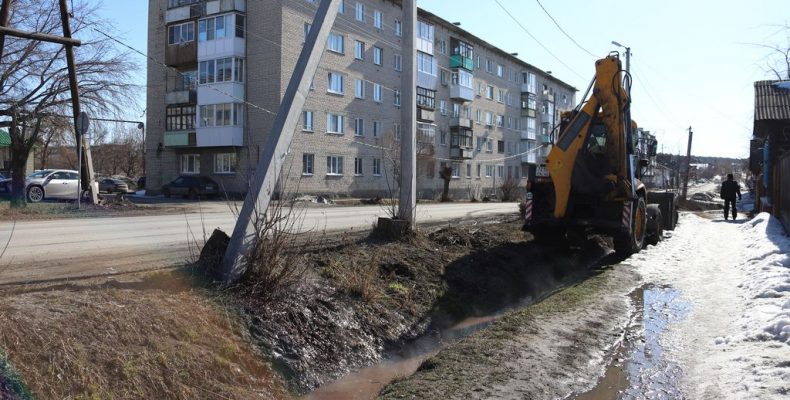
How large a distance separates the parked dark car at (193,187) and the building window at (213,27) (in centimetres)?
925

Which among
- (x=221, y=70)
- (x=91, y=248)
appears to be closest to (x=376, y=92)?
(x=221, y=70)

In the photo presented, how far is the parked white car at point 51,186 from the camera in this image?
26375 millimetres

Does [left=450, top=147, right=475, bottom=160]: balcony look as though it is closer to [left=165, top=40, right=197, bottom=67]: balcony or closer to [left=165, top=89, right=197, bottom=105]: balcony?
[left=165, top=89, right=197, bottom=105]: balcony

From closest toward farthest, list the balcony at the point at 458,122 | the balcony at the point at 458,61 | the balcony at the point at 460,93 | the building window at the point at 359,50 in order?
the building window at the point at 359,50
the balcony at the point at 458,61
the balcony at the point at 460,93
the balcony at the point at 458,122

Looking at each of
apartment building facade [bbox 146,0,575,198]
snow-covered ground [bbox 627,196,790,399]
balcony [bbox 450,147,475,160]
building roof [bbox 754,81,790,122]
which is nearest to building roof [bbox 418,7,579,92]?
apartment building facade [bbox 146,0,575,198]

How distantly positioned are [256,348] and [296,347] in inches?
18.9

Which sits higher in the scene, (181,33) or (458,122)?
(181,33)

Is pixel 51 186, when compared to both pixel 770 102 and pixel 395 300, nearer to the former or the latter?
pixel 395 300

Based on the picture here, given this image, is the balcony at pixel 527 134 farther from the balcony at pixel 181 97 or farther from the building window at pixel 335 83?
the balcony at pixel 181 97

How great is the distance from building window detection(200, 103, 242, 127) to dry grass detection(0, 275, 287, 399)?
113 feet

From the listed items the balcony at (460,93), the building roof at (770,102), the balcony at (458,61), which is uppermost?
the balcony at (458,61)

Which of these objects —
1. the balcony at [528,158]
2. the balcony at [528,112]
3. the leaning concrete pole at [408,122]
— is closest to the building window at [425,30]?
the balcony at [528,112]

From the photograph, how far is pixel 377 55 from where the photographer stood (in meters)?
45.5

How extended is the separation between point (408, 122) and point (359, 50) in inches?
1362
